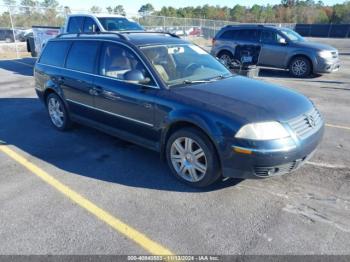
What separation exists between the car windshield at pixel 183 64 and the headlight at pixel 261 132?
122cm

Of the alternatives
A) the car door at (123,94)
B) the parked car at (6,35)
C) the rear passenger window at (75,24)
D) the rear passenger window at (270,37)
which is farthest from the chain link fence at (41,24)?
the car door at (123,94)

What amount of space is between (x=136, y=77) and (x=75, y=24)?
8.95 meters

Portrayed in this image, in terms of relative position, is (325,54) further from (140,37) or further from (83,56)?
(83,56)

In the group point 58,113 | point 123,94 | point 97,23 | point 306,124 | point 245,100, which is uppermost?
point 97,23

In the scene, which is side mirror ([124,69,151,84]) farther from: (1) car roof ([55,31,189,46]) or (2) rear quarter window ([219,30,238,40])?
(2) rear quarter window ([219,30,238,40])

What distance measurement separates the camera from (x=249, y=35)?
12.5 metres

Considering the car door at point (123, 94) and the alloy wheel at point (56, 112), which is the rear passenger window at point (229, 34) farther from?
the car door at point (123, 94)

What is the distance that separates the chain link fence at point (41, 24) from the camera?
1989 cm

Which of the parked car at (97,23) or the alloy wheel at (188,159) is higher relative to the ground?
the parked car at (97,23)

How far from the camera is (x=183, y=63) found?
4520 millimetres

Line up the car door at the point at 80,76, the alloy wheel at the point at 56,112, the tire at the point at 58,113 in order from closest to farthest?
the car door at the point at 80,76 < the tire at the point at 58,113 < the alloy wheel at the point at 56,112

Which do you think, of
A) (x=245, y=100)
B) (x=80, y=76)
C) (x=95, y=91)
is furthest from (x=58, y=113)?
(x=245, y=100)

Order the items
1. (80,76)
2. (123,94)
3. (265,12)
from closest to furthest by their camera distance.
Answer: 1. (123,94)
2. (80,76)
3. (265,12)

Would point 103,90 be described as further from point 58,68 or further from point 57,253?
point 57,253
